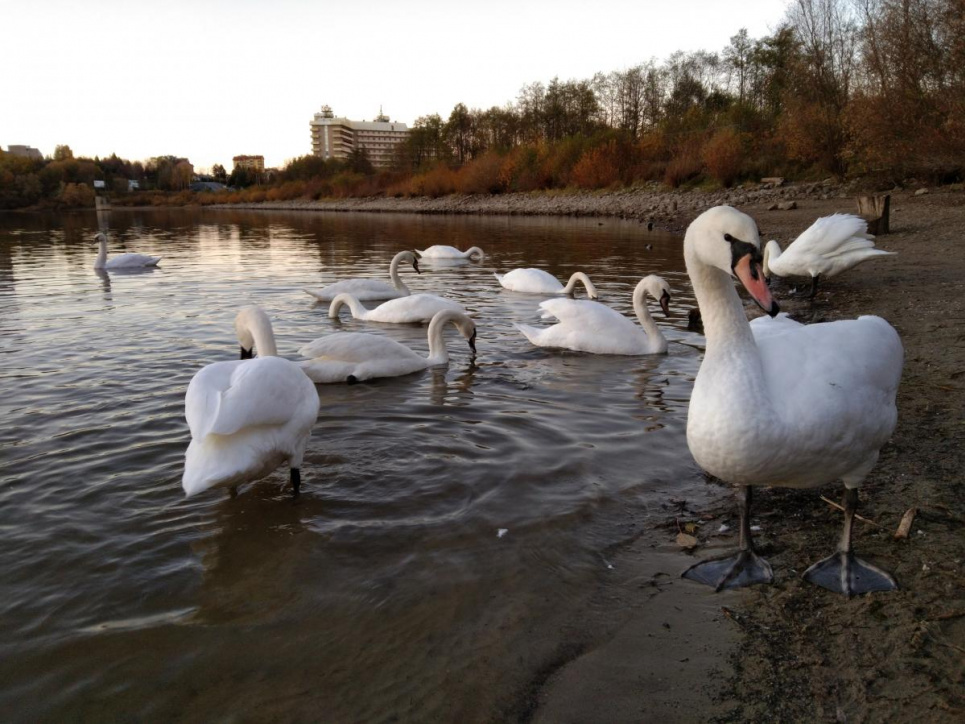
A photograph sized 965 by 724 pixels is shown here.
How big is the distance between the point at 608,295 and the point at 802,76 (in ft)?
95.6

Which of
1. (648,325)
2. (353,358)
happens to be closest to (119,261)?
(353,358)

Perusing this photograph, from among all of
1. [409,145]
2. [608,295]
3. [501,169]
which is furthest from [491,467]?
[409,145]

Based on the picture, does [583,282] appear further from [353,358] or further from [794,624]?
[794,624]

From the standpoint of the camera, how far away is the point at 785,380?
3002mm

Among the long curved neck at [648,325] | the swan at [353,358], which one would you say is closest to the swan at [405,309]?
the swan at [353,358]

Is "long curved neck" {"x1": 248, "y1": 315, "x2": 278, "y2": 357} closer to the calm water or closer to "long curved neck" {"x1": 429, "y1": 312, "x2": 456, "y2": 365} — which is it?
the calm water

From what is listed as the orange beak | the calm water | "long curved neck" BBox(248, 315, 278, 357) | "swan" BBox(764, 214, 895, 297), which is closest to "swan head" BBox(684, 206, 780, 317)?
the orange beak

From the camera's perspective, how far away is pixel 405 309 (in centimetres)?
998

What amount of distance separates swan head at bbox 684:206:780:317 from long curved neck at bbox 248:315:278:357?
12.1 ft

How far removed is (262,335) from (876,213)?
14.8m

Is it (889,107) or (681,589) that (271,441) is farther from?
(889,107)

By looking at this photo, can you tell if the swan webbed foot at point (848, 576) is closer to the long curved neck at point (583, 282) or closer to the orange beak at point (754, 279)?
the orange beak at point (754, 279)

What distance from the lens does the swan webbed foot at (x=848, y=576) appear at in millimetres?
3032

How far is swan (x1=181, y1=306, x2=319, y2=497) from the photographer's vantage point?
3.80 meters
